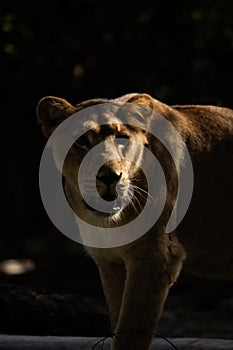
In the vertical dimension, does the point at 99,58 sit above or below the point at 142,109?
below

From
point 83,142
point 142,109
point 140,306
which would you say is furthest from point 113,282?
point 142,109

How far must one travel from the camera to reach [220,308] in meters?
8.56

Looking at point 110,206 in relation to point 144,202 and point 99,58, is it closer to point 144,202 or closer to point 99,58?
point 144,202

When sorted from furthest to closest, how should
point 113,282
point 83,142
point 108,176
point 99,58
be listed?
point 99,58, point 113,282, point 83,142, point 108,176

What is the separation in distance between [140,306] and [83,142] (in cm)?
85

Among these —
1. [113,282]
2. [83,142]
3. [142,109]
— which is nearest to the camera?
[83,142]

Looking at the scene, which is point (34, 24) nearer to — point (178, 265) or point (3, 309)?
point (3, 309)

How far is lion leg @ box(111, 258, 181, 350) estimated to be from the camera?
5039mm

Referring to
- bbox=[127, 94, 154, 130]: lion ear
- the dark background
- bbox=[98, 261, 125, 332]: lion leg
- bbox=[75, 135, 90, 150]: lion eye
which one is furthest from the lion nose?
the dark background

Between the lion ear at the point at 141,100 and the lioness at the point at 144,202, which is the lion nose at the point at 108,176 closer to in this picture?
the lioness at the point at 144,202

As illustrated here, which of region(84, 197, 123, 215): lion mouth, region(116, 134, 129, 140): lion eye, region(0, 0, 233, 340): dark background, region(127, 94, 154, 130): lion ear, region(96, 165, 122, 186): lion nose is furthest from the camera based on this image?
region(0, 0, 233, 340): dark background

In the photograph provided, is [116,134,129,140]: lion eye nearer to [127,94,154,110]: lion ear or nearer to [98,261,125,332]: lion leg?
[127,94,154,110]: lion ear

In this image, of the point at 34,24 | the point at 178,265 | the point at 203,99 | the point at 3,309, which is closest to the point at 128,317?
the point at 178,265

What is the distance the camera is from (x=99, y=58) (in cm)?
1116
